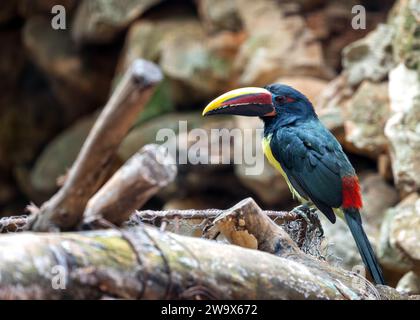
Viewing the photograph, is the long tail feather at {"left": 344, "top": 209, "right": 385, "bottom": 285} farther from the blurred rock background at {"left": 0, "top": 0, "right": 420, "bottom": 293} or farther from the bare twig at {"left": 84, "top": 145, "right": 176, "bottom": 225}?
the bare twig at {"left": 84, "top": 145, "right": 176, "bottom": 225}

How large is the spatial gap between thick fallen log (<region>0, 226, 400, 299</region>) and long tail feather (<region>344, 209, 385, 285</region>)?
128 centimetres

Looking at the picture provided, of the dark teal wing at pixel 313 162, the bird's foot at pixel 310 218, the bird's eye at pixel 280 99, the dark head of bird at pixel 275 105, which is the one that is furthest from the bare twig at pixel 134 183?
the bird's eye at pixel 280 99

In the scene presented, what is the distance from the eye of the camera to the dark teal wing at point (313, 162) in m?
4.12

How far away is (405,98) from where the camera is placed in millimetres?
5387

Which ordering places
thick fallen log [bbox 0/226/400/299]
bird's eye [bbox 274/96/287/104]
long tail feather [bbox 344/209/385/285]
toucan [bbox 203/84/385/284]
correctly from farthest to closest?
bird's eye [bbox 274/96/287/104] → toucan [bbox 203/84/385/284] → long tail feather [bbox 344/209/385/285] → thick fallen log [bbox 0/226/400/299]

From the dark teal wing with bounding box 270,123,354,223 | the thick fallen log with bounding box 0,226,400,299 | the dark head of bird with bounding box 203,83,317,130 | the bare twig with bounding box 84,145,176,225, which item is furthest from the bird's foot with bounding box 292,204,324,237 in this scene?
the bare twig with bounding box 84,145,176,225

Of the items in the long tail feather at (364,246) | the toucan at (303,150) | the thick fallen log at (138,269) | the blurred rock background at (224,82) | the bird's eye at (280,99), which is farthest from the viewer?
the blurred rock background at (224,82)

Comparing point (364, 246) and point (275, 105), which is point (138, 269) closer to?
point (364, 246)

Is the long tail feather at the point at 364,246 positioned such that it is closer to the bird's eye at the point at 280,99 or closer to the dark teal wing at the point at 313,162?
the dark teal wing at the point at 313,162

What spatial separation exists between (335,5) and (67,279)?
6.05 metres

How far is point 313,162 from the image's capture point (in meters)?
4.20

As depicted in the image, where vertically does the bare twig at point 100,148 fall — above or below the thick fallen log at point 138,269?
above

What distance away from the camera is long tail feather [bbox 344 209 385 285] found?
3.65 m
